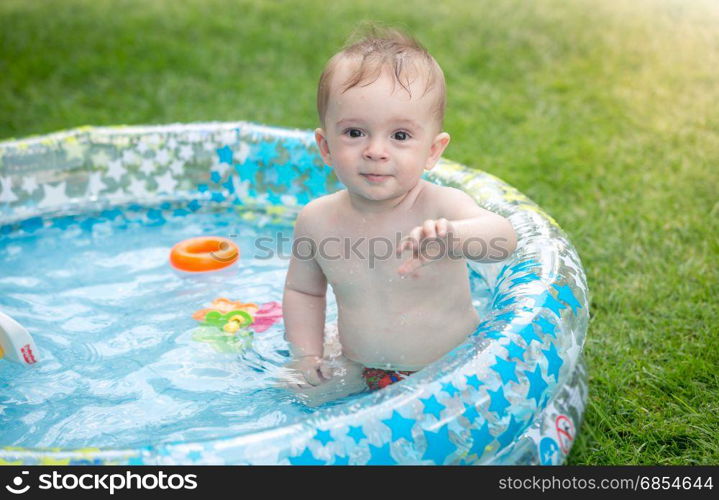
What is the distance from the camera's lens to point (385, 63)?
2117 millimetres

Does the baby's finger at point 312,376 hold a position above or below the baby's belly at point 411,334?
below

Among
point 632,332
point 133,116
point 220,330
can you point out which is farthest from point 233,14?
point 632,332

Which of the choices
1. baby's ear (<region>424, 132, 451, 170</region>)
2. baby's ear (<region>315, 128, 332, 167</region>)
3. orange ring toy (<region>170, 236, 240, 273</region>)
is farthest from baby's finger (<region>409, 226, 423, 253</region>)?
orange ring toy (<region>170, 236, 240, 273</region>)

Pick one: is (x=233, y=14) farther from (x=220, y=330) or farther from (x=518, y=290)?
(x=518, y=290)

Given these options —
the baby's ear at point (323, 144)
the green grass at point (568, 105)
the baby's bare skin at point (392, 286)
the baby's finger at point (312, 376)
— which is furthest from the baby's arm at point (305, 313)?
the green grass at point (568, 105)

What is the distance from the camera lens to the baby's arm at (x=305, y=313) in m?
2.49

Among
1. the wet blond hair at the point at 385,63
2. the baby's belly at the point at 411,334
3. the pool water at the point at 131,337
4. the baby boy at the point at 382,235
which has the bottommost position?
the pool water at the point at 131,337

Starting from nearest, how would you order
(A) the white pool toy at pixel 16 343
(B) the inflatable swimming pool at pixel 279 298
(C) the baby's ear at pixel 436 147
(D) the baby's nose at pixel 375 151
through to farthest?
1. (B) the inflatable swimming pool at pixel 279 298
2. (D) the baby's nose at pixel 375 151
3. (C) the baby's ear at pixel 436 147
4. (A) the white pool toy at pixel 16 343

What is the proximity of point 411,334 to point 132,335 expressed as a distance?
1.18 meters

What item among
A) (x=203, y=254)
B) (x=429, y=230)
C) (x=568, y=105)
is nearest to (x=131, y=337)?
(x=203, y=254)

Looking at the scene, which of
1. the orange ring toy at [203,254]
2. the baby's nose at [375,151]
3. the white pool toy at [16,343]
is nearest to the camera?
the baby's nose at [375,151]

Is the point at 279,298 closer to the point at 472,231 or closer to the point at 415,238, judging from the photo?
the point at 472,231

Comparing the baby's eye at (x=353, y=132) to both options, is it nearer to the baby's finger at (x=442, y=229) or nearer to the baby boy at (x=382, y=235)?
the baby boy at (x=382, y=235)

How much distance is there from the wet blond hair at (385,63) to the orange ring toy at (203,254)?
1300mm
